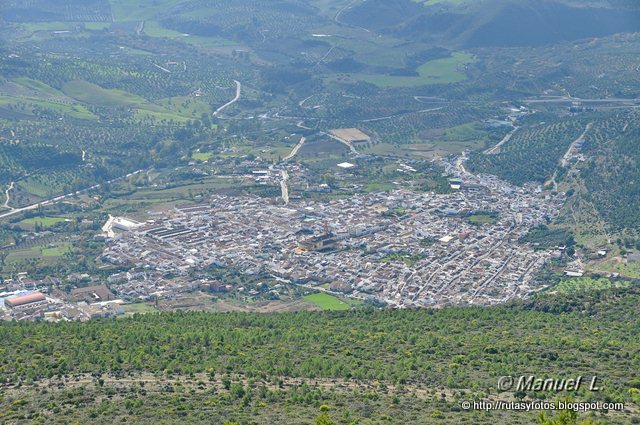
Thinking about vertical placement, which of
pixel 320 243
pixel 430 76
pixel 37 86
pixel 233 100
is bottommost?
pixel 233 100

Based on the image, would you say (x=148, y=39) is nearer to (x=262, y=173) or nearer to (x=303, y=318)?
(x=262, y=173)

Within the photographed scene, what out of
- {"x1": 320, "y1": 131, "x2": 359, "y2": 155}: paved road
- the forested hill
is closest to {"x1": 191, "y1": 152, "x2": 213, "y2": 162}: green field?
{"x1": 320, "y1": 131, "x2": 359, "y2": 155}: paved road

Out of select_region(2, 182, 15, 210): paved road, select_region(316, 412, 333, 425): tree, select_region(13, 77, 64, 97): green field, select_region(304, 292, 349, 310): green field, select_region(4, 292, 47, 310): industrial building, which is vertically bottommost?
select_region(2, 182, 15, 210): paved road

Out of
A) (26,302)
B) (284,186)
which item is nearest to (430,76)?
(284,186)

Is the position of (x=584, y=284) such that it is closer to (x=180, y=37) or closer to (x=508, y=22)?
(x=508, y=22)

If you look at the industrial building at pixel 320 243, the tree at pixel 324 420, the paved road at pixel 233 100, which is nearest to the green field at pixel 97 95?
the paved road at pixel 233 100

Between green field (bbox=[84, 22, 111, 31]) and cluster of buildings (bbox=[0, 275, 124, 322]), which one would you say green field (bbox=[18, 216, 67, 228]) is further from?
green field (bbox=[84, 22, 111, 31])

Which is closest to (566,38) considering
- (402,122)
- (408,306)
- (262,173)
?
(402,122)
